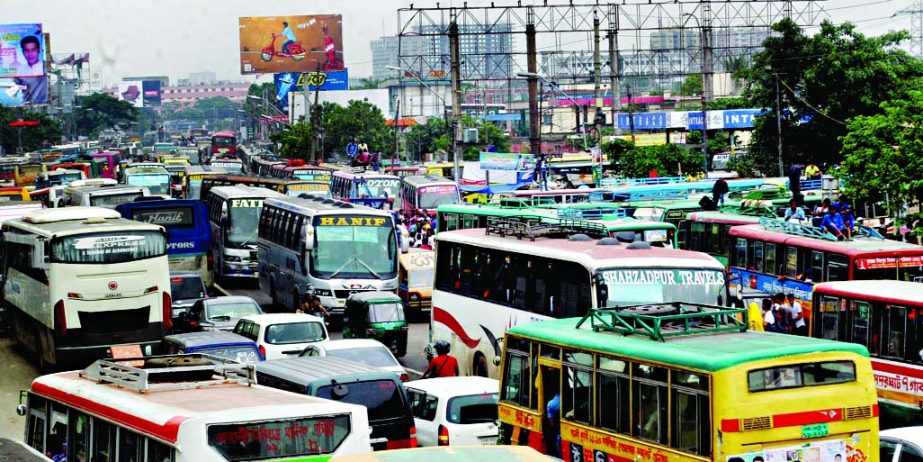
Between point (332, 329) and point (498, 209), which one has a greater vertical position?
point (498, 209)

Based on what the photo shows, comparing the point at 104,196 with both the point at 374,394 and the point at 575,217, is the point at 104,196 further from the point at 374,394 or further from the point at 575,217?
the point at 374,394

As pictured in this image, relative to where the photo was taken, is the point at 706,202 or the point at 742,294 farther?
the point at 706,202

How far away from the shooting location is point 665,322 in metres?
13.0

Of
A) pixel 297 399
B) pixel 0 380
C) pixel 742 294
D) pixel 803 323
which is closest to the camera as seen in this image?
pixel 297 399

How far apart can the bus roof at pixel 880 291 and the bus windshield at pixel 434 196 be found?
3577cm

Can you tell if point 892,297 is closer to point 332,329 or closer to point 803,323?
point 803,323

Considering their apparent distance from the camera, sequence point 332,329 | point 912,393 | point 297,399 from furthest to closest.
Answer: point 332,329 → point 912,393 → point 297,399

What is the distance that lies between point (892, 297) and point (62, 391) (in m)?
10.2

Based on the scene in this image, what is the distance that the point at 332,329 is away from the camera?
31141 millimetres

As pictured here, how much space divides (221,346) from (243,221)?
19.6 m

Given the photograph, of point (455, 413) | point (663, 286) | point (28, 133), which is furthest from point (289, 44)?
point (455, 413)

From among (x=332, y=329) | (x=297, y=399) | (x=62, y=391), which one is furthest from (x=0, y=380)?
(x=297, y=399)

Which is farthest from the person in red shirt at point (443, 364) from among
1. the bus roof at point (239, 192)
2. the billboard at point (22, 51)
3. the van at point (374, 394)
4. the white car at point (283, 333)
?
the billboard at point (22, 51)

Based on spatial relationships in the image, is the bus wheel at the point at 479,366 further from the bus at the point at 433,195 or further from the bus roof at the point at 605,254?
the bus at the point at 433,195
